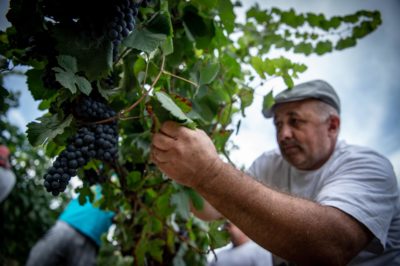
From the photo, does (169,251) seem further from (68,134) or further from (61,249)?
(61,249)

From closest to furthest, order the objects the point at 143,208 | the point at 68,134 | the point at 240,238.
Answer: the point at 68,134 < the point at 143,208 < the point at 240,238

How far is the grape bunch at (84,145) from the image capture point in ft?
2.46

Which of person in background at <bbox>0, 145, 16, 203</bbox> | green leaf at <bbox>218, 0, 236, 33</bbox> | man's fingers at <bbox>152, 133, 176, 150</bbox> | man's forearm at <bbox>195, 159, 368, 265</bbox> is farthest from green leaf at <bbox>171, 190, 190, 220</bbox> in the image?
person in background at <bbox>0, 145, 16, 203</bbox>

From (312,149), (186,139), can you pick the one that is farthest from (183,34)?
(312,149)

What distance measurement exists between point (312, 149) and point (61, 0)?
163cm

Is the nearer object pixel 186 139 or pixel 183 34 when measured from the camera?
pixel 186 139

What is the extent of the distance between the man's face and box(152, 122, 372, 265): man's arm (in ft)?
2.62

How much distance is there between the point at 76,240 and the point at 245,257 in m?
1.48

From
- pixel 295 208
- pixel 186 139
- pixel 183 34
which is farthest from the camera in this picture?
pixel 183 34

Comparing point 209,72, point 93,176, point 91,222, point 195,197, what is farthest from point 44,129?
point 91,222

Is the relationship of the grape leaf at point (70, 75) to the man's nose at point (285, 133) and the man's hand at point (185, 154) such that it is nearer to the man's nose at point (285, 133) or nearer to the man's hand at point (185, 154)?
the man's hand at point (185, 154)

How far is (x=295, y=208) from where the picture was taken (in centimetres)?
104

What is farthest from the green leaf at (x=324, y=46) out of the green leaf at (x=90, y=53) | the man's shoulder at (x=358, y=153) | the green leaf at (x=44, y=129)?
the green leaf at (x=44, y=129)

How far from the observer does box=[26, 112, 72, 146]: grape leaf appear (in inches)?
29.0
